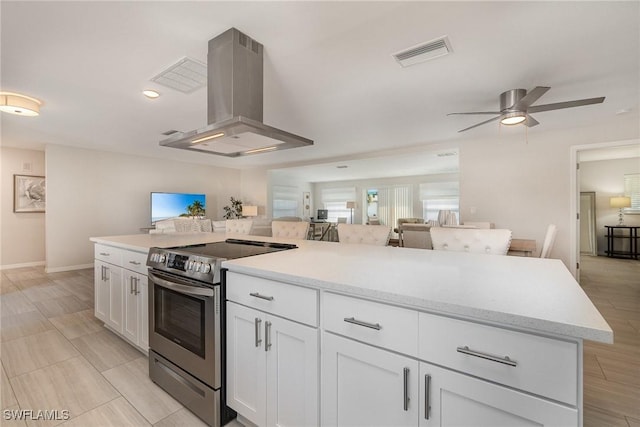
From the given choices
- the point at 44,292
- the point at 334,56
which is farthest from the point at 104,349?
the point at 334,56

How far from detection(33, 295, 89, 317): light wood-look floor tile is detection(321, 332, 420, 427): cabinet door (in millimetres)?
3559

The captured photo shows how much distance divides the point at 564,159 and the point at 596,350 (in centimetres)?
302

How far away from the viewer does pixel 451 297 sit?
93cm

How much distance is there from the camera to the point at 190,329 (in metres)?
1.64

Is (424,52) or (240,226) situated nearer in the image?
(424,52)

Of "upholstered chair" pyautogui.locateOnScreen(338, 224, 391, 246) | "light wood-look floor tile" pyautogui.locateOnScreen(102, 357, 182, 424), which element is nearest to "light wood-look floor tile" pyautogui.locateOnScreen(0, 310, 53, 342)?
"light wood-look floor tile" pyautogui.locateOnScreen(102, 357, 182, 424)

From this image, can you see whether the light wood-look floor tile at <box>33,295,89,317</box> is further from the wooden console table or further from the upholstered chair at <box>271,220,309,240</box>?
the wooden console table

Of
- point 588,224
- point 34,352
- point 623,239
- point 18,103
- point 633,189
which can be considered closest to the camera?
point 34,352

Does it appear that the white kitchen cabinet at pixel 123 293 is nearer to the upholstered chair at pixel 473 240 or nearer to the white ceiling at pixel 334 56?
the white ceiling at pixel 334 56

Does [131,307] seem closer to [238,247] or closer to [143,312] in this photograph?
[143,312]

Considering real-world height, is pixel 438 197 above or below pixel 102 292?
above

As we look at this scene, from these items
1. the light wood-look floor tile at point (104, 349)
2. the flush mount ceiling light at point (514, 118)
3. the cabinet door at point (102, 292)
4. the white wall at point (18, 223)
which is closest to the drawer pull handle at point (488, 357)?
the light wood-look floor tile at point (104, 349)

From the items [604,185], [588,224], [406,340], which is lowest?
[406,340]

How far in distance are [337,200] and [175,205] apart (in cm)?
649
